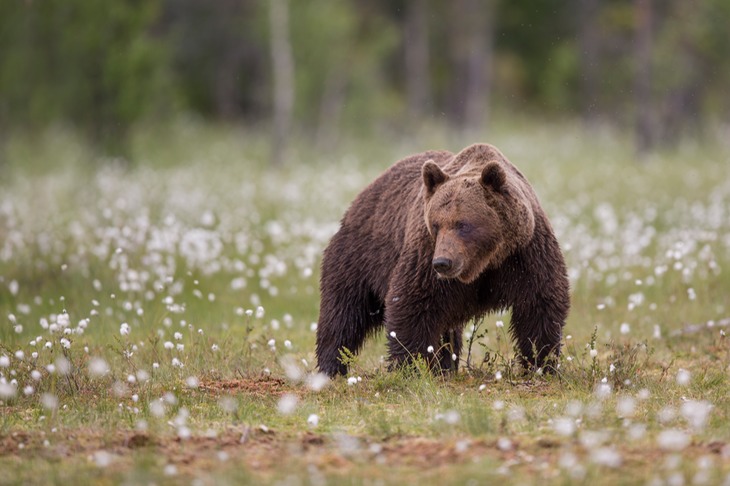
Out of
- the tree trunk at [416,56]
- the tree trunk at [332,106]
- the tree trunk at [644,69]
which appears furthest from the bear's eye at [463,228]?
the tree trunk at [416,56]

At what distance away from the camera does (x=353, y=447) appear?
4.63m

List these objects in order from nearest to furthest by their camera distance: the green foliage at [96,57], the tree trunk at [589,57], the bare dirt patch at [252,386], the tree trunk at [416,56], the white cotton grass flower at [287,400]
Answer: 1. the white cotton grass flower at [287,400]
2. the bare dirt patch at [252,386]
3. the green foliage at [96,57]
4. the tree trunk at [416,56]
5. the tree trunk at [589,57]

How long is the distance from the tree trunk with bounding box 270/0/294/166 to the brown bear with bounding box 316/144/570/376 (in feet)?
61.0

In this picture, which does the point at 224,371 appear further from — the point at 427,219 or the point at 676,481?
the point at 676,481

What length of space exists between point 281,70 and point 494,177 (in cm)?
2013

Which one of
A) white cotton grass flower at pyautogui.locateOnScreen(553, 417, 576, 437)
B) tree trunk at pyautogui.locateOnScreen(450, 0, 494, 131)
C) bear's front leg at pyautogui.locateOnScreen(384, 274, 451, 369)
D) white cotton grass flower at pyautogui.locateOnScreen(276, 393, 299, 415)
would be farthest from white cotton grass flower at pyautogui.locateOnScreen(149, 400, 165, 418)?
tree trunk at pyautogui.locateOnScreen(450, 0, 494, 131)

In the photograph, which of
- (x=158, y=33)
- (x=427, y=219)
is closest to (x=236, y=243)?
(x=427, y=219)

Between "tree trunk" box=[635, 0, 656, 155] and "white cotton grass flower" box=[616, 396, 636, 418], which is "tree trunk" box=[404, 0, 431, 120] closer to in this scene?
"tree trunk" box=[635, 0, 656, 155]

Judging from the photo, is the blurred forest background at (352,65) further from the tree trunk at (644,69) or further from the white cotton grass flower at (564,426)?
the white cotton grass flower at (564,426)

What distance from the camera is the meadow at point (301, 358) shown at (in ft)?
14.7

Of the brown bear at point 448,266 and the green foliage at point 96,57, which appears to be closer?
the brown bear at point 448,266

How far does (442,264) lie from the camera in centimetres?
595

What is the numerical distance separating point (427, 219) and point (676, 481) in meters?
2.93

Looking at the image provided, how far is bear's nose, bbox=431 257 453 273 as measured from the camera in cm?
594
